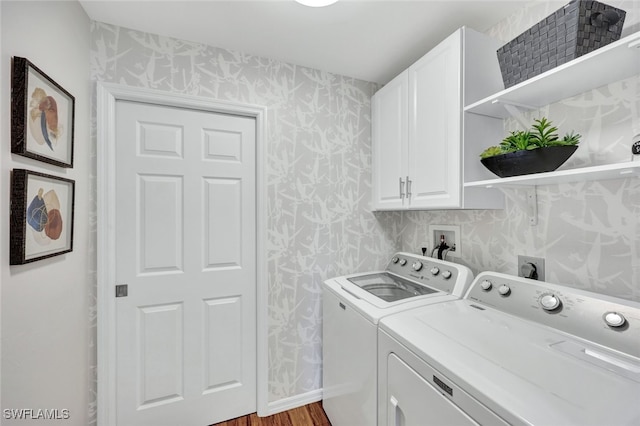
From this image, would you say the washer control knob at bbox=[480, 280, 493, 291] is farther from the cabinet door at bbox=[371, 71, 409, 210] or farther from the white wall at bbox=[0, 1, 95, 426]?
the white wall at bbox=[0, 1, 95, 426]

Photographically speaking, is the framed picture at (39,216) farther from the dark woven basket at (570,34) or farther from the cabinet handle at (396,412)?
the dark woven basket at (570,34)

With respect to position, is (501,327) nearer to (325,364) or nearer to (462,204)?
(462,204)

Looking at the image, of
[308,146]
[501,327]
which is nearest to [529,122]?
[501,327]

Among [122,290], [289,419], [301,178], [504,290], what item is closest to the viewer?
[504,290]

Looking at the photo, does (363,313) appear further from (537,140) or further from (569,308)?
(537,140)

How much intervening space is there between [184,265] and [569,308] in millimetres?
1861

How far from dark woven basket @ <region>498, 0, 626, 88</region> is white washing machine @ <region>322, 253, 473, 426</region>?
1.00 m

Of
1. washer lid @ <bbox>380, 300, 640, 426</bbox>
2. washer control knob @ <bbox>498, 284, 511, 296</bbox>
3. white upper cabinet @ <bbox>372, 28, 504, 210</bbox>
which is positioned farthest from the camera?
white upper cabinet @ <bbox>372, 28, 504, 210</bbox>

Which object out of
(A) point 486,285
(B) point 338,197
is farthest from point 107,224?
(A) point 486,285

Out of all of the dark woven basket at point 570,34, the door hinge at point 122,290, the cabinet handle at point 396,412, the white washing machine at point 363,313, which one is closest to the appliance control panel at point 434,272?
the white washing machine at point 363,313

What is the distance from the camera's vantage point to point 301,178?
73.3 inches

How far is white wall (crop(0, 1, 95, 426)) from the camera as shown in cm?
87

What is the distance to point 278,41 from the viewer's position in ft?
5.31

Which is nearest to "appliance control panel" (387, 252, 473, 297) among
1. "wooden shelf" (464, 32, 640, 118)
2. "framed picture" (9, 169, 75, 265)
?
"wooden shelf" (464, 32, 640, 118)
